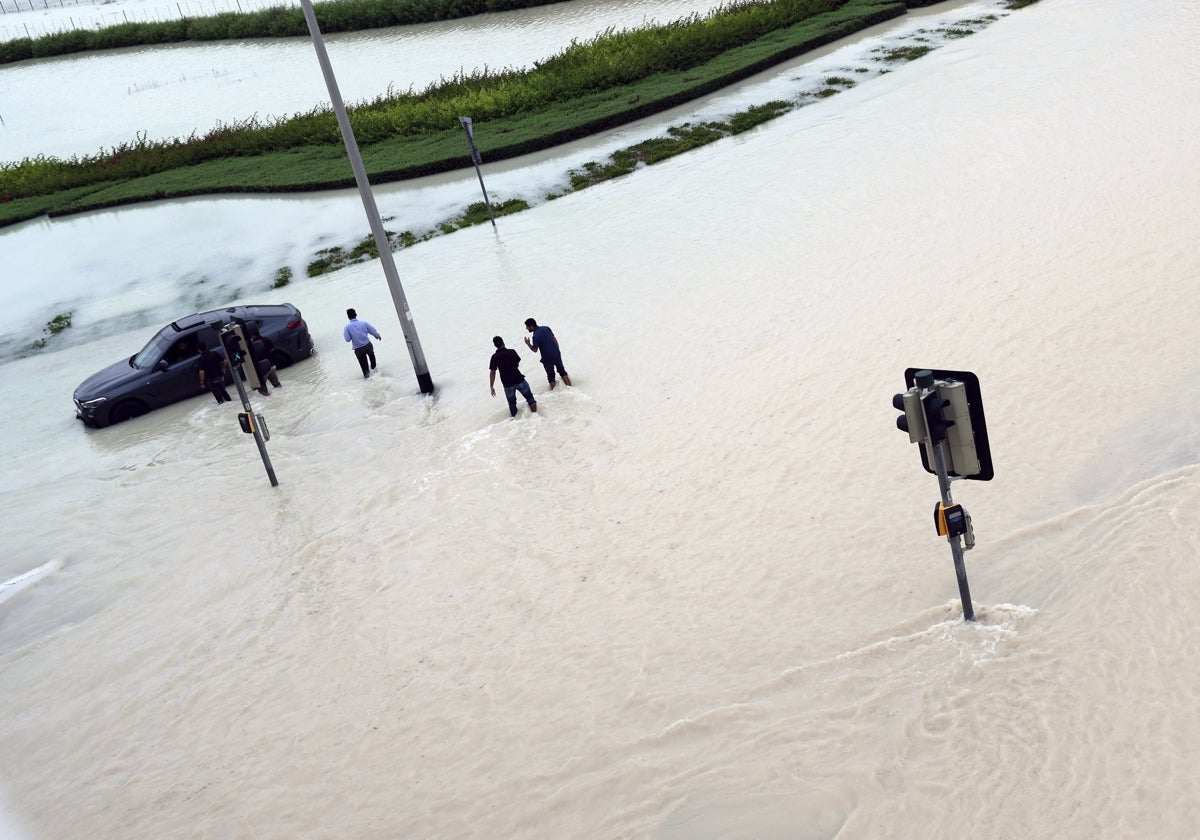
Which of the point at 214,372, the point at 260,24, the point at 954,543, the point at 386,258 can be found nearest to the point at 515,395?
the point at 386,258

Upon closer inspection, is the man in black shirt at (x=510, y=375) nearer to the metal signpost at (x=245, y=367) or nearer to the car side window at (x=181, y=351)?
the metal signpost at (x=245, y=367)

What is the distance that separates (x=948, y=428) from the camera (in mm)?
8125

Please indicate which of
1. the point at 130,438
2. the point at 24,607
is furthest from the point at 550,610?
the point at 130,438

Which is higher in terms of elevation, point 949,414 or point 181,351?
point 181,351

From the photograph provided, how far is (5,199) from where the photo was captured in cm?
4403

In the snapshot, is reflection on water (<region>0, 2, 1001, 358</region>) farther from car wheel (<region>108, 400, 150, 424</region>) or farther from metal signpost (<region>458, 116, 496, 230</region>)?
car wheel (<region>108, 400, 150, 424</region>)

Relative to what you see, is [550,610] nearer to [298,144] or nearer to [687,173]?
[687,173]

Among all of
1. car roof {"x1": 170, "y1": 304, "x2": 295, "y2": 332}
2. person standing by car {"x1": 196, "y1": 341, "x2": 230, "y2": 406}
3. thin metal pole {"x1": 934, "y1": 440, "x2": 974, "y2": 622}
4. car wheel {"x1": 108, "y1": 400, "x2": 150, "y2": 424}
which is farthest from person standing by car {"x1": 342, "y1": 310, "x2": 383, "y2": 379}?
thin metal pole {"x1": 934, "y1": 440, "x2": 974, "y2": 622}

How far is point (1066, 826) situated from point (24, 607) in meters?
12.9

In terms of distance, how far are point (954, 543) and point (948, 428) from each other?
1.01 metres

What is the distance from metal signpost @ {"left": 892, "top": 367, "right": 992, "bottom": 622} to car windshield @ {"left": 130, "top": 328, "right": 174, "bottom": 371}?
16.4 m

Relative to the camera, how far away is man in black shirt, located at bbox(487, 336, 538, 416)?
15547 mm

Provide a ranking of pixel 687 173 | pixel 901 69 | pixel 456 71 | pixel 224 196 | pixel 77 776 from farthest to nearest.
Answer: pixel 456 71 → pixel 224 196 → pixel 901 69 → pixel 687 173 → pixel 77 776

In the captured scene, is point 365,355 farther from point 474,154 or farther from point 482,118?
point 482,118
